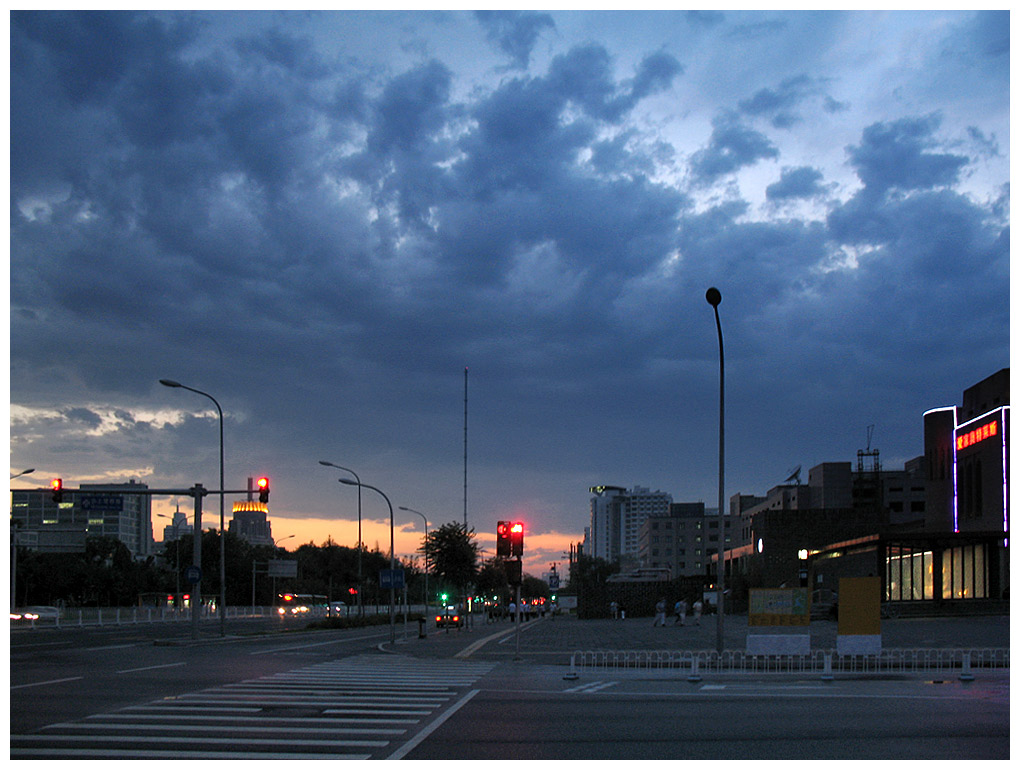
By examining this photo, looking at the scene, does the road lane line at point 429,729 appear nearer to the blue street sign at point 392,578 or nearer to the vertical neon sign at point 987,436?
the blue street sign at point 392,578

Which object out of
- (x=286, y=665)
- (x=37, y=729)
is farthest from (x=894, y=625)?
(x=37, y=729)

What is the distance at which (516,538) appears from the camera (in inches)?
1034

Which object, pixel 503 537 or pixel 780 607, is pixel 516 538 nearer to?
pixel 503 537

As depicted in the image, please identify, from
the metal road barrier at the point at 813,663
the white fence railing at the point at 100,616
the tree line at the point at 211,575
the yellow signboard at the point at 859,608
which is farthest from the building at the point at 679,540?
the yellow signboard at the point at 859,608

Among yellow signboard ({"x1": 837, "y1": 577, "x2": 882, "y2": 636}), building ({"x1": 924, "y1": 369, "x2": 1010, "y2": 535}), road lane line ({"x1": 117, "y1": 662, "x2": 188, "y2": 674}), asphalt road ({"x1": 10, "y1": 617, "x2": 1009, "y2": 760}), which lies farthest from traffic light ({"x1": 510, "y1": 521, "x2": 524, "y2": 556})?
building ({"x1": 924, "y1": 369, "x2": 1010, "y2": 535})

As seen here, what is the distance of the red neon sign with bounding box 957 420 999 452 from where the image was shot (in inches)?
2085

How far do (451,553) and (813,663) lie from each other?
4513 cm

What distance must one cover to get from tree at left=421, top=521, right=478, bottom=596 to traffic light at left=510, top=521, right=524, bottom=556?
40996 millimetres

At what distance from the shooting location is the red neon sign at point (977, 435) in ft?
174

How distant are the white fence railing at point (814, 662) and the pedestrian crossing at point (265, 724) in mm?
5641

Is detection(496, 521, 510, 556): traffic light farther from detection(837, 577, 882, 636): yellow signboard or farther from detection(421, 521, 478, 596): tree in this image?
detection(421, 521, 478, 596): tree

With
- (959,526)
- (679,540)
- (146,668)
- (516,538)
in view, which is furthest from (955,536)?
(679,540)

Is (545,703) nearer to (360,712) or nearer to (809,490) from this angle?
(360,712)

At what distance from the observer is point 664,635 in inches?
1545
